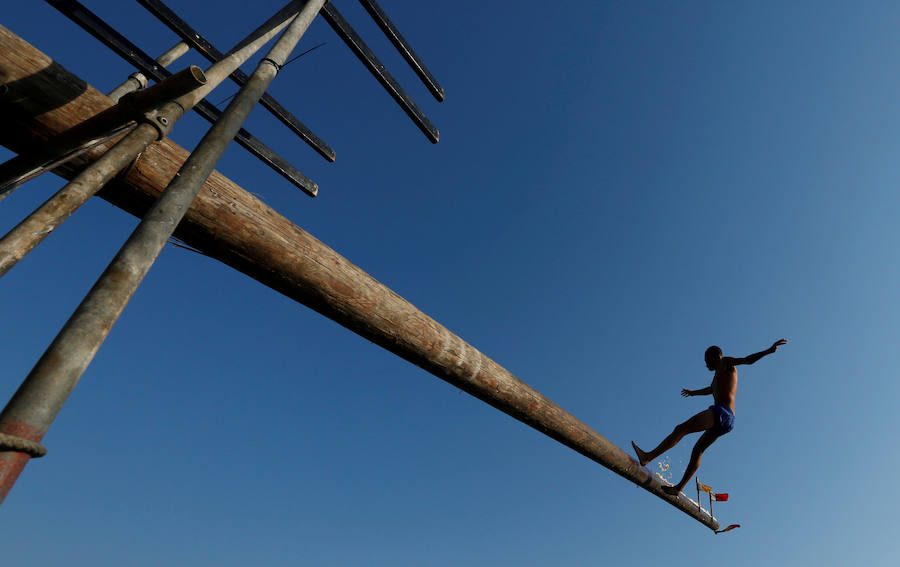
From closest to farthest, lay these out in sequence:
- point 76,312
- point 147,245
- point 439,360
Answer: point 76,312 < point 147,245 < point 439,360

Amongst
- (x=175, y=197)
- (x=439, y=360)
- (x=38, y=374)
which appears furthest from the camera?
(x=439, y=360)

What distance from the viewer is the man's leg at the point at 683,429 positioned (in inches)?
211

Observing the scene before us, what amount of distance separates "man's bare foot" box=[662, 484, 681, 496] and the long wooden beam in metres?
3.67

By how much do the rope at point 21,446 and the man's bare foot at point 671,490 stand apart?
584cm

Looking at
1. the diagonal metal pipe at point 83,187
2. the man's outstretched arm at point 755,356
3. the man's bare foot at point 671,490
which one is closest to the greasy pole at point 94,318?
the diagonal metal pipe at point 83,187

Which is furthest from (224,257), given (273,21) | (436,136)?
(436,136)

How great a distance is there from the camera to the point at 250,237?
1.86 metres

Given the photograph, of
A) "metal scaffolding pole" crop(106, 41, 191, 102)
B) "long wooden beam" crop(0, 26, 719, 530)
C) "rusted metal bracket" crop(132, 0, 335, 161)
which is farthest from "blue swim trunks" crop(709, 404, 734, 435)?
"metal scaffolding pole" crop(106, 41, 191, 102)

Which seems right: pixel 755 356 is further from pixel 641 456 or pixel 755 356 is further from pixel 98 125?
pixel 98 125

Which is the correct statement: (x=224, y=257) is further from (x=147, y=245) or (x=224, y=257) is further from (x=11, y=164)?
(x=11, y=164)

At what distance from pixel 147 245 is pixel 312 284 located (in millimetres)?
759

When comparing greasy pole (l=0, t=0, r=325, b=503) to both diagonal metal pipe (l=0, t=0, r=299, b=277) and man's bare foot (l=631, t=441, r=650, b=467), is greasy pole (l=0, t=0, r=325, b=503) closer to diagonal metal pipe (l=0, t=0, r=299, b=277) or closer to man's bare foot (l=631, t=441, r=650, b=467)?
diagonal metal pipe (l=0, t=0, r=299, b=277)

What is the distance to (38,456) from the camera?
3.24ft

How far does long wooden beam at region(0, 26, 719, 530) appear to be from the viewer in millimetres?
1562
